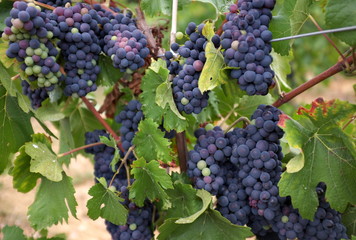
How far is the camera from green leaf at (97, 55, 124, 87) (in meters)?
1.58

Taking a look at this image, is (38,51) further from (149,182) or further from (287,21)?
(287,21)

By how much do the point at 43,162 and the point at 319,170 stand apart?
0.83m

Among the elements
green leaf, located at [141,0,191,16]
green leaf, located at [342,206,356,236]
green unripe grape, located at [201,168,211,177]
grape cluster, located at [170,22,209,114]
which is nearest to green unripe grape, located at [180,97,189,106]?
grape cluster, located at [170,22,209,114]

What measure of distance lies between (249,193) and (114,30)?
67 cm

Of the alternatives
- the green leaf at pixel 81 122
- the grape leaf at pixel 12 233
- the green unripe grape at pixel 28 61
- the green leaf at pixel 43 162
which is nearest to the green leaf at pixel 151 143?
the green leaf at pixel 43 162

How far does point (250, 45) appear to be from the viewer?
1.20m

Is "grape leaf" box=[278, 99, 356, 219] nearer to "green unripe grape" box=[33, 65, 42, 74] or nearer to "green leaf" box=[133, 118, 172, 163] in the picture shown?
"green leaf" box=[133, 118, 172, 163]

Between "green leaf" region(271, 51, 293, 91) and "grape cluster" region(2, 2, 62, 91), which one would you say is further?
"green leaf" region(271, 51, 293, 91)

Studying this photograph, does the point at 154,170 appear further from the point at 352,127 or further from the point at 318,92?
the point at 318,92

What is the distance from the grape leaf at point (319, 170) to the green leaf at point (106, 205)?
50 cm

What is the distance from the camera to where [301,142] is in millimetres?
1227

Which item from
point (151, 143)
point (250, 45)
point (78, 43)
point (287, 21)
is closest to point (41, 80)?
point (78, 43)

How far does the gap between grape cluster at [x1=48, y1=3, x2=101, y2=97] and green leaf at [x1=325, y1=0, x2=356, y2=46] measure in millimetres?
706

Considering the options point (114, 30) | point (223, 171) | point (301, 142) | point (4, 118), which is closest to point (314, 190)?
point (301, 142)
